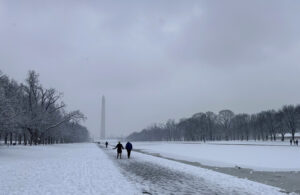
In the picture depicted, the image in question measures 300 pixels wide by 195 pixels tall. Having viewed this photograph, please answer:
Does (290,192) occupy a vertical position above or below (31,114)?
below

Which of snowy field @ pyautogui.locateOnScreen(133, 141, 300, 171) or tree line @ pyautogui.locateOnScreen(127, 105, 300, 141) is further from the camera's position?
tree line @ pyautogui.locateOnScreen(127, 105, 300, 141)

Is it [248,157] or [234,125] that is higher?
[234,125]

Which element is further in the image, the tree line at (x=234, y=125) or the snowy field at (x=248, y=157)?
the tree line at (x=234, y=125)

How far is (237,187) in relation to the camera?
12.1 meters

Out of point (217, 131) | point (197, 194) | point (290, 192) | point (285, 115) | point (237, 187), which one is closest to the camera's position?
point (197, 194)

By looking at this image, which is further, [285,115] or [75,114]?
[285,115]

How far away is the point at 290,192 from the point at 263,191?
1.00 meters

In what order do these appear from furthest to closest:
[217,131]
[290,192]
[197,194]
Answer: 1. [217,131]
2. [290,192]
3. [197,194]

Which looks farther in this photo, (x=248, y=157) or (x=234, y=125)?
(x=234, y=125)

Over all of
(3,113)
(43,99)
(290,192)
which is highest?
(43,99)

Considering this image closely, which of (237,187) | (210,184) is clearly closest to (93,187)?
(210,184)

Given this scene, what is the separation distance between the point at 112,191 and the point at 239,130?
137 m

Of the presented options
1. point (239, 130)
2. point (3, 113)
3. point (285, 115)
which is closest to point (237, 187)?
point (3, 113)

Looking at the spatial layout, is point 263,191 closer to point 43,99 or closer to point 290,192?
point 290,192
